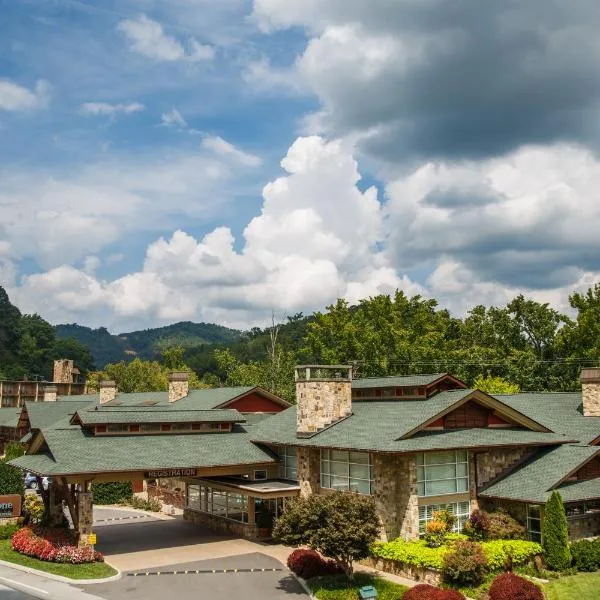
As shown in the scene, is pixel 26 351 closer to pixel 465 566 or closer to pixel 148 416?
pixel 148 416

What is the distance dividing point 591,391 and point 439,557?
→ 14.6 metres

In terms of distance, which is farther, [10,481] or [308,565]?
[10,481]

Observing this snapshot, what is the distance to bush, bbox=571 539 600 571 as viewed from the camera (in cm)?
2761

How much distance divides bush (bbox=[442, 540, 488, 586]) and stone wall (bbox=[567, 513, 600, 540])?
568cm

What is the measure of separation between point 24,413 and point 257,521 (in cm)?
3441

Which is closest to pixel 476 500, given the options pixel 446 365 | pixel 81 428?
pixel 81 428

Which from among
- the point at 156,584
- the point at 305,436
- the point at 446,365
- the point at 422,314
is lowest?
the point at 156,584

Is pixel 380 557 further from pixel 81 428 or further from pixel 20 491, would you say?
pixel 20 491

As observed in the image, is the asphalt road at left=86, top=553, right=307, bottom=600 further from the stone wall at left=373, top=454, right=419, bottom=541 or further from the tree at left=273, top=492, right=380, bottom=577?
the stone wall at left=373, top=454, right=419, bottom=541

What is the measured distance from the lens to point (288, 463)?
3722 cm

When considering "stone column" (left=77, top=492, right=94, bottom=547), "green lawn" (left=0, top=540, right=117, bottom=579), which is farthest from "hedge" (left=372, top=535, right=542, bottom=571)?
"stone column" (left=77, top=492, right=94, bottom=547)

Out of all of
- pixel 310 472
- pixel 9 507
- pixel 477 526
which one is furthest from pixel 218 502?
pixel 477 526

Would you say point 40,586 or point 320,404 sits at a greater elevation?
point 320,404

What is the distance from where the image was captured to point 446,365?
231ft
